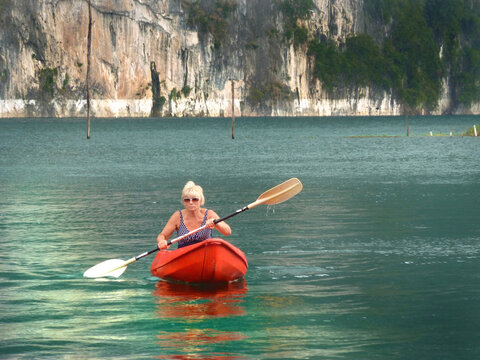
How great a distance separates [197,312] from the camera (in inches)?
553

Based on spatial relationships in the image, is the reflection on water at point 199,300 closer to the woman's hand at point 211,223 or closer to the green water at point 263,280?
the green water at point 263,280

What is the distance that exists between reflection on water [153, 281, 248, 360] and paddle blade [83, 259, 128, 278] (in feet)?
2.64

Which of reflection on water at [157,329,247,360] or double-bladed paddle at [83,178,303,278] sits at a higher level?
double-bladed paddle at [83,178,303,278]

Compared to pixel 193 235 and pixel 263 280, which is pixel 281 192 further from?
pixel 193 235

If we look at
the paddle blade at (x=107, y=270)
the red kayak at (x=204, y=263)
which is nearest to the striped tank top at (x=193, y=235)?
the red kayak at (x=204, y=263)

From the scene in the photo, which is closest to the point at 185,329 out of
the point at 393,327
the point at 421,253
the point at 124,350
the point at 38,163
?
the point at 124,350

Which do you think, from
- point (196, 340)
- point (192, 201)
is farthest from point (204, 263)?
point (196, 340)

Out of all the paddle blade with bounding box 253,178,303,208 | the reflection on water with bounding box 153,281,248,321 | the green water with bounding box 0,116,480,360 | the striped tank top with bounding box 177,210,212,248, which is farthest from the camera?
the paddle blade with bounding box 253,178,303,208

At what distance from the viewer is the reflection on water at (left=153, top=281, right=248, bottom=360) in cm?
1188

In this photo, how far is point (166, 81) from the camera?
19700 centimetres

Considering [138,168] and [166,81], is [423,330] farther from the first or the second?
[166,81]

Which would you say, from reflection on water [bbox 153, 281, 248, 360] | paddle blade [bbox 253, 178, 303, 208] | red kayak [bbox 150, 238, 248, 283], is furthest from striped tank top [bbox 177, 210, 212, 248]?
paddle blade [bbox 253, 178, 303, 208]

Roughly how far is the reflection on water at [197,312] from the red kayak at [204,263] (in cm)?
20

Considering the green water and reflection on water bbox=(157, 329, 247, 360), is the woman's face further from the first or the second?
reflection on water bbox=(157, 329, 247, 360)
